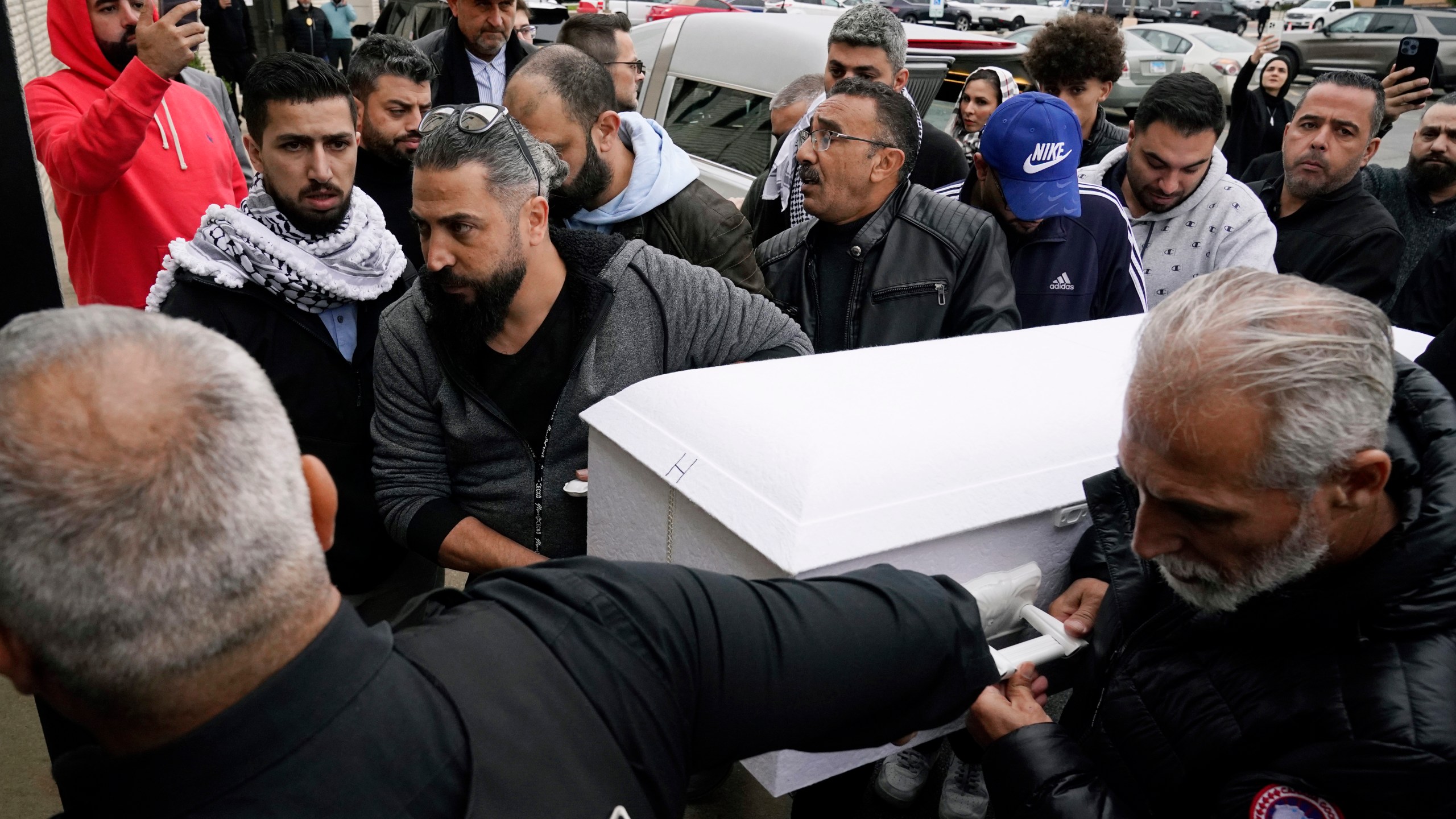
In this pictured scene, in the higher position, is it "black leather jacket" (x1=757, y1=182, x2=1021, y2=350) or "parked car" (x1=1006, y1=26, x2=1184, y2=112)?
"black leather jacket" (x1=757, y1=182, x2=1021, y2=350)

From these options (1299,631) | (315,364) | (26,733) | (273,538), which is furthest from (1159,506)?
(26,733)

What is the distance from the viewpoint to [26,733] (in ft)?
9.23

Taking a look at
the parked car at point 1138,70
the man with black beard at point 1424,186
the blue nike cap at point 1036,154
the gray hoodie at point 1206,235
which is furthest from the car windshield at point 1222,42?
the blue nike cap at point 1036,154

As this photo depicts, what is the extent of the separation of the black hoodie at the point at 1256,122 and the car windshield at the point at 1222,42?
12743 mm

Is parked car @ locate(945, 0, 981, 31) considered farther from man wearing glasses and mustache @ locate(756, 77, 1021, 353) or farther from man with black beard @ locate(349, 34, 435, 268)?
man wearing glasses and mustache @ locate(756, 77, 1021, 353)

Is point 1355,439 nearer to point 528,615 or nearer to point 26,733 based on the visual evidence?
point 528,615

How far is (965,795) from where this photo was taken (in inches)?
100

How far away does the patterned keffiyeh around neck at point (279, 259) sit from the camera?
2133 mm

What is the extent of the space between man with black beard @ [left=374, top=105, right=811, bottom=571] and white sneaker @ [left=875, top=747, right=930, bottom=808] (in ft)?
Result: 3.61

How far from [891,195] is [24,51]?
6.96 m

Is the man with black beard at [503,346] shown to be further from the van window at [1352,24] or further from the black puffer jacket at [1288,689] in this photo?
the van window at [1352,24]

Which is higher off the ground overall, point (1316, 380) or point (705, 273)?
point (1316, 380)

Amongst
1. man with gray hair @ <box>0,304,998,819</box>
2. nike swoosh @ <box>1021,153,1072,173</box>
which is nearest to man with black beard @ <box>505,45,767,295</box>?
nike swoosh @ <box>1021,153,1072,173</box>

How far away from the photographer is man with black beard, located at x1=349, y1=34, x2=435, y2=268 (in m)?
3.28
